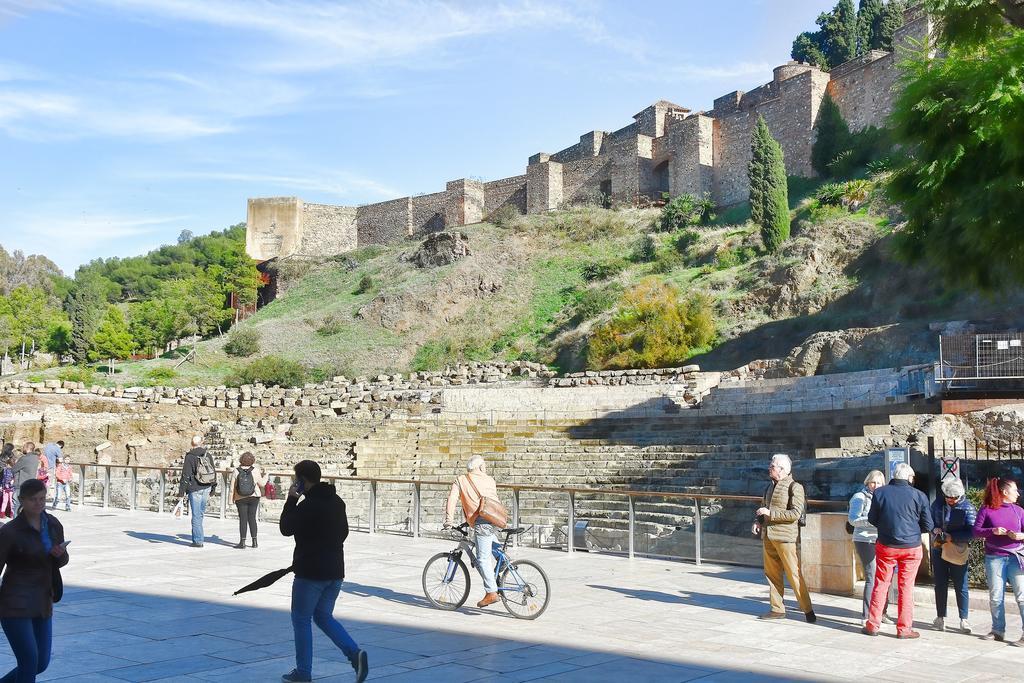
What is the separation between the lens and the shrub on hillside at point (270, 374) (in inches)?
1663

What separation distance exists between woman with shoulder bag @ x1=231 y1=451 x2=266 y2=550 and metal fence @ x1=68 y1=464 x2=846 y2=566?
1.81m

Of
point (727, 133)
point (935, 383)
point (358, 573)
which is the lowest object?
point (358, 573)

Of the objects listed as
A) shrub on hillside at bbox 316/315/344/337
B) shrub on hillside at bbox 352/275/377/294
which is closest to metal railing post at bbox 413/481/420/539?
shrub on hillside at bbox 316/315/344/337

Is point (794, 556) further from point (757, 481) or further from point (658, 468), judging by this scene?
point (658, 468)

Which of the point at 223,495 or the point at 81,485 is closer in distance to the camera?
the point at 223,495

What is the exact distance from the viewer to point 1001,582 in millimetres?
7629

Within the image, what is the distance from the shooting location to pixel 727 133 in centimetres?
5197

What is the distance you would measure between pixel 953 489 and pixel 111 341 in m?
51.9

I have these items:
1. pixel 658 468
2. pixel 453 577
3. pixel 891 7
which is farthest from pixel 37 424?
pixel 891 7

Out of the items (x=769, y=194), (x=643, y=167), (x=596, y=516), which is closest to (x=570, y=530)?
(x=596, y=516)

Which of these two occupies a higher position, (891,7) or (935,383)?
(891,7)

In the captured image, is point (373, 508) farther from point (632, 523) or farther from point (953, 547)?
point (953, 547)

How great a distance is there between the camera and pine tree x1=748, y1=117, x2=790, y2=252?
39.6 meters

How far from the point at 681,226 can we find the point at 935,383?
32894 mm
